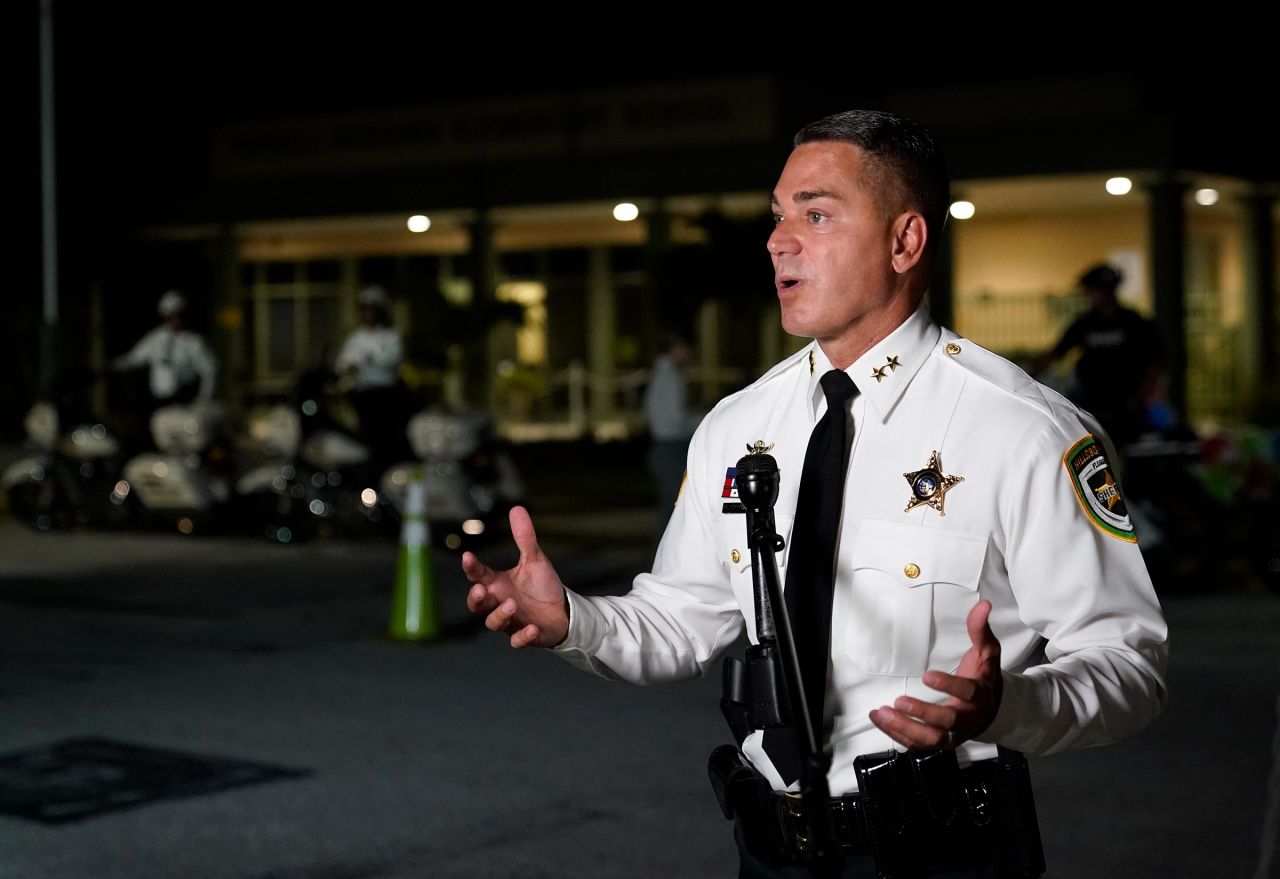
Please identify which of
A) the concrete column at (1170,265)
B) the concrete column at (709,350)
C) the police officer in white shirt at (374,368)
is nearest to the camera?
the police officer in white shirt at (374,368)

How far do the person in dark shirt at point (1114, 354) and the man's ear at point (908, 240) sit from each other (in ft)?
31.8

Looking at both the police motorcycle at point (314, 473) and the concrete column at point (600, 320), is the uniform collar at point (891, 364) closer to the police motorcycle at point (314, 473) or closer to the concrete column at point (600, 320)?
the police motorcycle at point (314, 473)

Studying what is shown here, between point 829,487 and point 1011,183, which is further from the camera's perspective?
point 1011,183

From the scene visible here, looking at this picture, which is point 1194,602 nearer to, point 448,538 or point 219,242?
point 448,538

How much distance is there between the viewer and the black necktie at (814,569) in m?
2.87

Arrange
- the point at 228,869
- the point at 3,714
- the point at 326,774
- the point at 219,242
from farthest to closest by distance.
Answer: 1. the point at 219,242
2. the point at 3,714
3. the point at 326,774
4. the point at 228,869

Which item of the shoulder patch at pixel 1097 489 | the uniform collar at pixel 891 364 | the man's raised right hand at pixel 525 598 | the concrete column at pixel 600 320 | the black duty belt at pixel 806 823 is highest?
the concrete column at pixel 600 320

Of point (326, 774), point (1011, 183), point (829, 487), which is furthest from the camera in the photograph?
point (1011, 183)

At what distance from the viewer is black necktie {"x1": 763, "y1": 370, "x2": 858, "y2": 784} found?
2867 millimetres

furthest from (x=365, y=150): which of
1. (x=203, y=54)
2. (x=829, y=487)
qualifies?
(x=829, y=487)

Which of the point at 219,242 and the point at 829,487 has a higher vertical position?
the point at 219,242

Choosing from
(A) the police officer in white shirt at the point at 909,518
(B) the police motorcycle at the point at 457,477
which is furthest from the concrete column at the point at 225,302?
(A) the police officer in white shirt at the point at 909,518

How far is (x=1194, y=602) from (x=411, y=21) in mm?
30910

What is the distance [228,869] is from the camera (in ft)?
20.1
